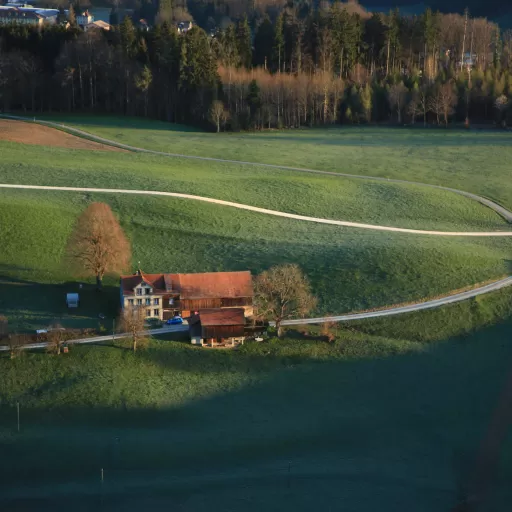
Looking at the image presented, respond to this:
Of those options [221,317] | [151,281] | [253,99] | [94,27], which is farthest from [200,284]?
[94,27]

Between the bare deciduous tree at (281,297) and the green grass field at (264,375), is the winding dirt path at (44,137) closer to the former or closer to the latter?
the green grass field at (264,375)

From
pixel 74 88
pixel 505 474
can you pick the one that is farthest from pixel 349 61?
pixel 505 474

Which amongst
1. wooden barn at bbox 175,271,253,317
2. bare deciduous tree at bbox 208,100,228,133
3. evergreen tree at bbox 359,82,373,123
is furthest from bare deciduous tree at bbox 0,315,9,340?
evergreen tree at bbox 359,82,373,123

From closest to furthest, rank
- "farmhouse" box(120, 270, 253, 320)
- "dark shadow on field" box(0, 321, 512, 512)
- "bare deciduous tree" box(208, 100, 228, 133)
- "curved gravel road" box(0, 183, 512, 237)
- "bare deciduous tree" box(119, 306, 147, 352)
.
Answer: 1. "dark shadow on field" box(0, 321, 512, 512)
2. "bare deciduous tree" box(119, 306, 147, 352)
3. "farmhouse" box(120, 270, 253, 320)
4. "curved gravel road" box(0, 183, 512, 237)
5. "bare deciduous tree" box(208, 100, 228, 133)

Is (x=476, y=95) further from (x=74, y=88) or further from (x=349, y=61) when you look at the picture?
(x=74, y=88)

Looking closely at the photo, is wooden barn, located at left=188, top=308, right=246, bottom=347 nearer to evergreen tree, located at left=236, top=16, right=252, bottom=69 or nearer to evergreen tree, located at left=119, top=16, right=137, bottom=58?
evergreen tree, located at left=119, top=16, right=137, bottom=58

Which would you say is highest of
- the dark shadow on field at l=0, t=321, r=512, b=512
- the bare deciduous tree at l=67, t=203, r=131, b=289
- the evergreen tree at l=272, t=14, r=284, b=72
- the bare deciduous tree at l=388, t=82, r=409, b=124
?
the evergreen tree at l=272, t=14, r=284, b=72

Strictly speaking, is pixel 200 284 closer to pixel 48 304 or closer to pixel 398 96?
pixel 48 304

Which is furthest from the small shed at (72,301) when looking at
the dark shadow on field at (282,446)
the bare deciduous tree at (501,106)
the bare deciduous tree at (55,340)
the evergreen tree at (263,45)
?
the evergreen tree at (263,45)
